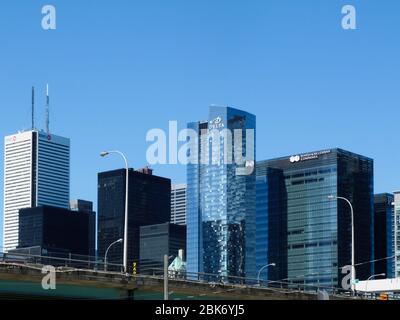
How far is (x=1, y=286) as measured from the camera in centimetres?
6831

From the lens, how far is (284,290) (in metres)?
83.6

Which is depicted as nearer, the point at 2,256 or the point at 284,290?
the point at 2,256
